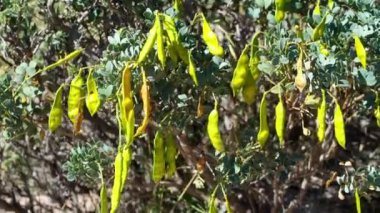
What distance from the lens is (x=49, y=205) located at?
13.0ft

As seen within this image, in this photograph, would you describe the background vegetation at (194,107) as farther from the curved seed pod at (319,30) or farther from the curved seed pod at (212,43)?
the curved seed pod at (212,43)

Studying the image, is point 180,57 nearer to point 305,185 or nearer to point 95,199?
point 305,185

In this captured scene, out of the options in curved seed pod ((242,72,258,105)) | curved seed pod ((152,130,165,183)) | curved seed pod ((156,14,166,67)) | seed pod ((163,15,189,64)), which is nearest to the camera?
curved seed pod ((156,14,166,67))

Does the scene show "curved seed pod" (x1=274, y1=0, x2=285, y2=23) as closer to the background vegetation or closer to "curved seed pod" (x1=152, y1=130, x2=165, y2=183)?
the background vegetation

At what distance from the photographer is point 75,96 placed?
248 cm

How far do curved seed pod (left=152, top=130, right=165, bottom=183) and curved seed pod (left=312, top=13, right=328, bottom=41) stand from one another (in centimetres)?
55

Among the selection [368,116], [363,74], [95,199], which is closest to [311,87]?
[363,74]

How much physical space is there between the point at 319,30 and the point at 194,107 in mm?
650

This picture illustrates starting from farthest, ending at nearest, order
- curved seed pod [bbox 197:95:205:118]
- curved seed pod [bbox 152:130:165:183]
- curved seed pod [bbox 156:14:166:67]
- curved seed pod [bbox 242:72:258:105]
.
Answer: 1. curved seed pod [bbox 197:95:205:118]
2. curved seed pod [bbox 152:130:165:183]
3. curved seed pod [bbox 242:72:258:105]
4. curved seed pod [bbox 156:14:166:67]

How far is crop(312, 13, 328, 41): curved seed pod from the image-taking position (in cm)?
243

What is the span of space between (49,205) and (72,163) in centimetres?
104

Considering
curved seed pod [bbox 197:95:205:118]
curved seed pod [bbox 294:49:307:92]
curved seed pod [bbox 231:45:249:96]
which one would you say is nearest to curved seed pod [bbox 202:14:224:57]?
curved seed pod [bbox 231:45:249:96]

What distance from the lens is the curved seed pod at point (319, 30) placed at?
243 centimetres

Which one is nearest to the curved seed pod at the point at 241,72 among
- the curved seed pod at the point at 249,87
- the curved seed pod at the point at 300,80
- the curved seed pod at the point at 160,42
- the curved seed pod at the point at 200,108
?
the curved seed pod at the point at 249,87
